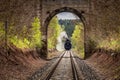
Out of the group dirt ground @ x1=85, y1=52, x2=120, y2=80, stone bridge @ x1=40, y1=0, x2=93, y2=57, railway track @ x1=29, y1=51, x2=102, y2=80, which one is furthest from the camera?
stone bridge @ x1=40, y1=0, x2=93, y2=57

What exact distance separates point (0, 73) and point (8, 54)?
14.9 feet

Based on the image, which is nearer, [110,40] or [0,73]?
[0,73]

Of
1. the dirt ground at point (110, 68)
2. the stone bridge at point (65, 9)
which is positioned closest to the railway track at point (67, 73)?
the dirt ground at point (110, 68)

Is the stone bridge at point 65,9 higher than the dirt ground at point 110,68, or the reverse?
the stone bridge at point 65,9

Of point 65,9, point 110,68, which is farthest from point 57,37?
point 110,68

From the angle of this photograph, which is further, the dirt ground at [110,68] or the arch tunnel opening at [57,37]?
the arch tunnel opening at [57,37]

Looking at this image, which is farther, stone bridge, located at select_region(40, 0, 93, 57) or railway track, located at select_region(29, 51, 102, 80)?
stone bridge, located at select_region(40, 0, 93, 57)

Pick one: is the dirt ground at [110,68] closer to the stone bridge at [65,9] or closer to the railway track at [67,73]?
the railway track at [67,73]

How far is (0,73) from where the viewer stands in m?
15.8

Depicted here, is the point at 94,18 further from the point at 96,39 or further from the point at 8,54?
the point at 8,54

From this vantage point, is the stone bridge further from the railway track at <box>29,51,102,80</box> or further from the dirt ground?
the railway track at <box>29,51,102,80</box>

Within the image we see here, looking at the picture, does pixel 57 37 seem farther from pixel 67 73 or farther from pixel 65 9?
pixel 67 73

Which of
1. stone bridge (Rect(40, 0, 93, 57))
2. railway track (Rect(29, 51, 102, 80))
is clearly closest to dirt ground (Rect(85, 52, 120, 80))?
railway track (Rect(29, 51, 102, 80))

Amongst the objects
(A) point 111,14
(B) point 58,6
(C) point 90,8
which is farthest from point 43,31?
(A) point 111,14
